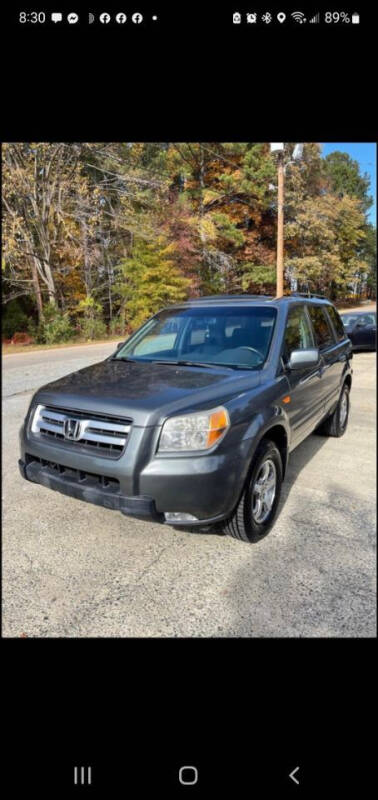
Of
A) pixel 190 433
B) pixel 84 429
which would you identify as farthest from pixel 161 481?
pixel 84 429

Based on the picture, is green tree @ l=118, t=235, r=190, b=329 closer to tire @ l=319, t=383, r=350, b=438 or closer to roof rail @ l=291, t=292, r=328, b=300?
roof rail @ l=291, t=292, r=328, b=300

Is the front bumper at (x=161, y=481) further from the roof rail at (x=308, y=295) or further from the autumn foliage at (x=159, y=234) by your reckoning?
the roof rail at (x=308, y=295)

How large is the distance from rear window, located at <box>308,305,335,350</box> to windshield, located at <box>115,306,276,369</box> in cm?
95

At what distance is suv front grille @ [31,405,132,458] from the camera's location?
1964mm

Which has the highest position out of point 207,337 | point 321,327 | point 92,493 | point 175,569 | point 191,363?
point 321,327

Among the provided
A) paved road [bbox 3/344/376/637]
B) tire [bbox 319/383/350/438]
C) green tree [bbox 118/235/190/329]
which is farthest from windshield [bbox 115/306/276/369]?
tire [bbox 319/383/350/438]

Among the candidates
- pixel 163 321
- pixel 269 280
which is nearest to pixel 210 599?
pixel 163 321

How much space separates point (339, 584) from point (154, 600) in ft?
3.12

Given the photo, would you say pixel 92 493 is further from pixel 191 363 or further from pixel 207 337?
pixel 207 337

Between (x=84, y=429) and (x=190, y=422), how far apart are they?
1.96 ft

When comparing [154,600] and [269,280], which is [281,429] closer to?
[154,600]

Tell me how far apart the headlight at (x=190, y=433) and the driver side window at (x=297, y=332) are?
1185 millimetres

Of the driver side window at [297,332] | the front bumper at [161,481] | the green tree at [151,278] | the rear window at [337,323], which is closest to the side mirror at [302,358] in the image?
the driver side window at [297,332]

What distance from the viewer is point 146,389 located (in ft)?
7.23
